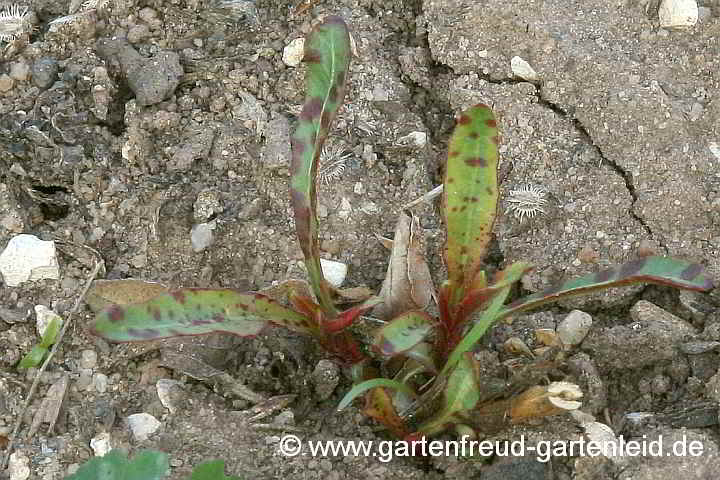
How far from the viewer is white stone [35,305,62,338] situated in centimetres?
202

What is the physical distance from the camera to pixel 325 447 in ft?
6.16

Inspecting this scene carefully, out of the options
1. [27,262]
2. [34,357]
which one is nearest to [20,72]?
[27,262]

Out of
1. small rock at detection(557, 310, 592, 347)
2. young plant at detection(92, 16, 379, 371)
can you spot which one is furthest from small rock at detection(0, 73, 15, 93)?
small rock at detection(557, 310, 592, 347)

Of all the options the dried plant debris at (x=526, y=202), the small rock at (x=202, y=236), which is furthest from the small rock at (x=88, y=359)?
the dried plant debris at (x=526, y=202)

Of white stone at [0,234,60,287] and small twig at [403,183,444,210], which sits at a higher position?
small twig at [403,183,444,210]

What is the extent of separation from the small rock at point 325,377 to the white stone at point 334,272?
232 millimetres

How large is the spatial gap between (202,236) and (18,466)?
26.8 inches

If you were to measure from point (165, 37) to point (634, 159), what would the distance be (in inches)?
52.7

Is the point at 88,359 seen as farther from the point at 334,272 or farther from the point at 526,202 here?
the point at 526,202

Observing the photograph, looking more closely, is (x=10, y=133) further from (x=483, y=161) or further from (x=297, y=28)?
(x=483, y=161)

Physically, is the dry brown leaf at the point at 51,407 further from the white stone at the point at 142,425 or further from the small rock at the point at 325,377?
the small rock at the point at 325,377

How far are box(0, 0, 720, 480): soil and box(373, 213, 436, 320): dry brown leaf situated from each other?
0.39ft

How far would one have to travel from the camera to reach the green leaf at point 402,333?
5.39 feet

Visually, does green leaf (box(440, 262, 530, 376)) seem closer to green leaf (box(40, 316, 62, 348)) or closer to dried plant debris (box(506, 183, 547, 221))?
dried plant debris (box(506, 183, 547, 221))
